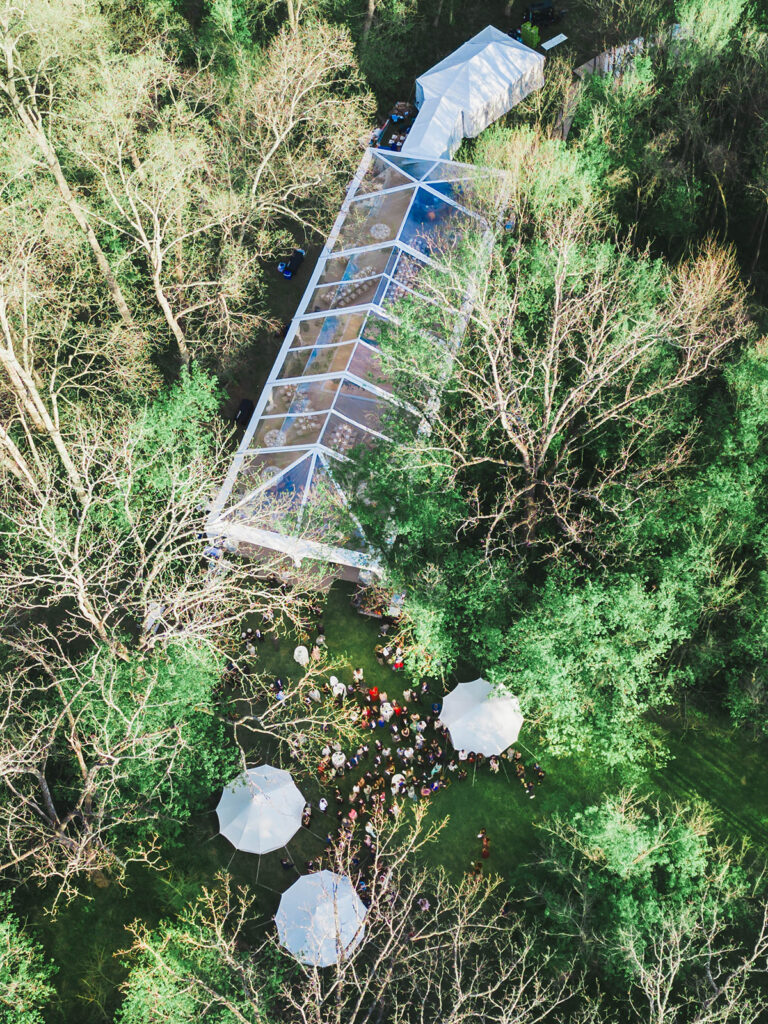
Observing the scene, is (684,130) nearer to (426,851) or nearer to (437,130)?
(437,130)

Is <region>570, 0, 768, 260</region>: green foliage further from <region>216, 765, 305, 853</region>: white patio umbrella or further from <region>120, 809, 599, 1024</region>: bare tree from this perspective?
<region>120, 809, 599, 1024</region>: bare tree

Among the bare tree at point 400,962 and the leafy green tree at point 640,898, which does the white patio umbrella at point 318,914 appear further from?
the leafy green tree at point 640,898

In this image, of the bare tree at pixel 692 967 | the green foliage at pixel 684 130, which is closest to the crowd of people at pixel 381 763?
the bare tree at pixel 692 967

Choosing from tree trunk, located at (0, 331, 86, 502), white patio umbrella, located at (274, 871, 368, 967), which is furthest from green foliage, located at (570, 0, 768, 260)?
white patio umbrella, located at (274, 871, 368, 967)

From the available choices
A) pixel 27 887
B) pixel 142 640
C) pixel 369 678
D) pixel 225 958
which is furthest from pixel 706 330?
pixel 27 887

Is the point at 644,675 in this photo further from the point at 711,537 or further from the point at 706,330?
the point at 706,330

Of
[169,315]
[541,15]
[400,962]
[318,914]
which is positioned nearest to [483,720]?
[400,962]

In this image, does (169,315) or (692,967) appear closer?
(692,967)
